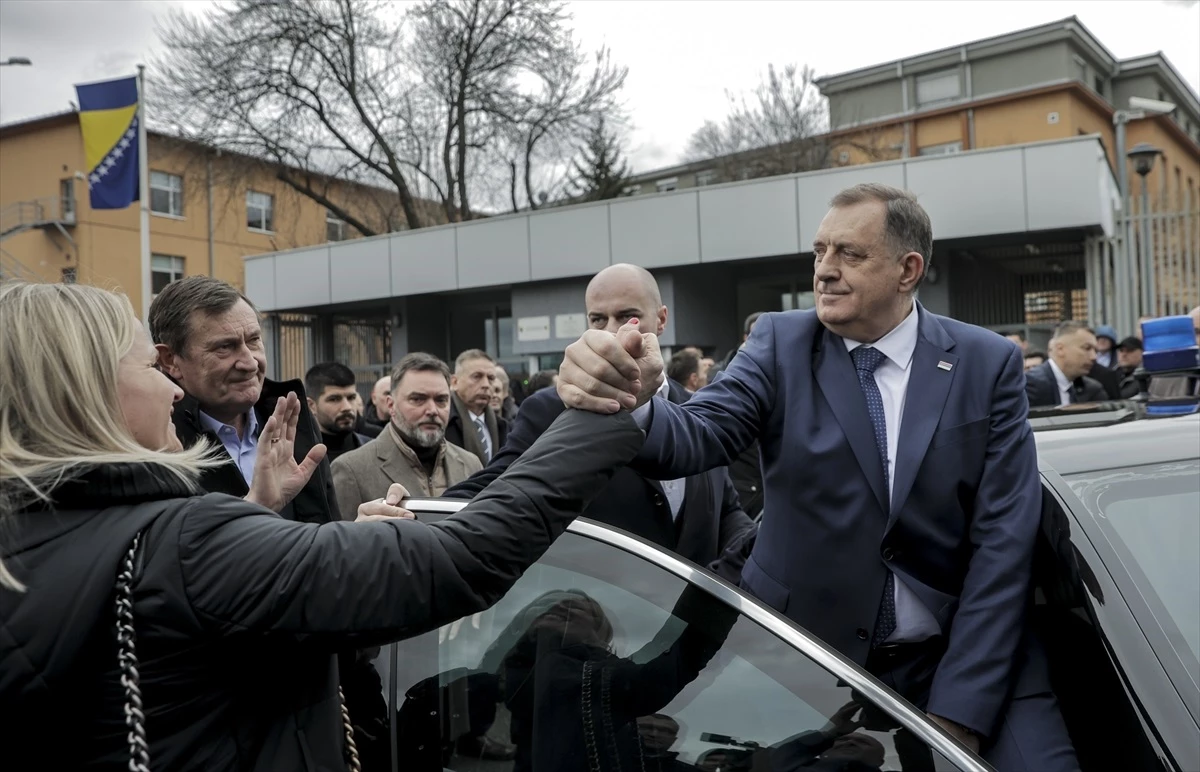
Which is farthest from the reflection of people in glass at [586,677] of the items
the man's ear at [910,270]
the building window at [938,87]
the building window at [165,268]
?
the building window at [938,87]

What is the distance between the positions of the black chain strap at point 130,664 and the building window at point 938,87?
37.4 meters

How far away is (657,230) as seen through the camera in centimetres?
1564

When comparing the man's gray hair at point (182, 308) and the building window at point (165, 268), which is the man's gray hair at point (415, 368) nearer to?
the man's gray hair at point (182, 308)

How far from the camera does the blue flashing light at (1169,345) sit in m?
3.21

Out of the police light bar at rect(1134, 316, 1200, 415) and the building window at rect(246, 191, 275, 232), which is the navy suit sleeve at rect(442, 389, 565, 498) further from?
the building window at rect(246, 191, 275, 232)

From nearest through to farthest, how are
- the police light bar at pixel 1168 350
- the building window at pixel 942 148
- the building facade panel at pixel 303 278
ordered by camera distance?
the police light bar at pixel 1168 350
the building facade panel at pixel 303 278
the building window at pixel 942 148

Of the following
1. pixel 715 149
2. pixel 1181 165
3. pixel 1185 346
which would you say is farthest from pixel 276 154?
pixel 1181 165

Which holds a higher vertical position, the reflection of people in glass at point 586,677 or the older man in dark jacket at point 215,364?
the older man in dark jacket at point 215,364

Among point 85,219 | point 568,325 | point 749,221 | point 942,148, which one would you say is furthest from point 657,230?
point 85,219

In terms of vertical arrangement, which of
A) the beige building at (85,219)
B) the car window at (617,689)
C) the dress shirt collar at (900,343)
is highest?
→ the beige building at (85,219)

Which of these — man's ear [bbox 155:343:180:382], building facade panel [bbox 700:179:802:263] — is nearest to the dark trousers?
man's ear [bbox 155:343:180:382]

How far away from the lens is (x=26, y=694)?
3.75 ft

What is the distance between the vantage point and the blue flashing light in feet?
10.5

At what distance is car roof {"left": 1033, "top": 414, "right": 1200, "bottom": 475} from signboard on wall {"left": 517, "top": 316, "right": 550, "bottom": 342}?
14.7 meters
